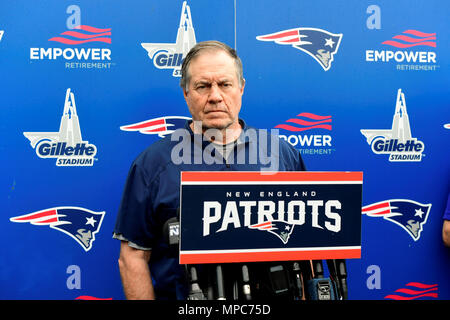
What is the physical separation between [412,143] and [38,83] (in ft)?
5.83

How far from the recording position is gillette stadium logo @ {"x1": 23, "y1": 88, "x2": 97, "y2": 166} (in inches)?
69.1

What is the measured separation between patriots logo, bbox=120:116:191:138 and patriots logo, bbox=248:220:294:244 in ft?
3.12

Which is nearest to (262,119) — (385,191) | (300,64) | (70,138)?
(300,64)

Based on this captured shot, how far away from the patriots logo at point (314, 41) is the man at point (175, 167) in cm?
52

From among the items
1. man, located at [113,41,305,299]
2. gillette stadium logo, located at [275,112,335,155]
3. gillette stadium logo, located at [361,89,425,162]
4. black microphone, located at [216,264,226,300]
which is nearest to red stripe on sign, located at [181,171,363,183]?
black microphone, located at [216,264,226,300]

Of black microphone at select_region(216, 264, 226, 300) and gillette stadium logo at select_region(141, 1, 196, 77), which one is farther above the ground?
gillette stadium logo at select_region(141, 1, 196, 77)

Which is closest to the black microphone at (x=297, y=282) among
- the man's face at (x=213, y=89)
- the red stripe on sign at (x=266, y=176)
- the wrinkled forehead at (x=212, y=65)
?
the red stripe on sign at (x=266, y=176)

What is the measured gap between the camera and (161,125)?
1.81 meters

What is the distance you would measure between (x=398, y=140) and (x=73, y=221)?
1.58m

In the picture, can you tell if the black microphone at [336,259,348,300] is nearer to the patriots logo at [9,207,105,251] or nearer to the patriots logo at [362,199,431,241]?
the patriots logo at [362,199,431,241]

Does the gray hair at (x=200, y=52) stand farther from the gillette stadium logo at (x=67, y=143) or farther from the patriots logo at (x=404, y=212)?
the patriots logo at (x=404, y=212)

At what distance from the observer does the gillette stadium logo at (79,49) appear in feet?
5.73

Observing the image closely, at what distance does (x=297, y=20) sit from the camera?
1.83 metres

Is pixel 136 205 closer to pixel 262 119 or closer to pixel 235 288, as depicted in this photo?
pixel 235 288
